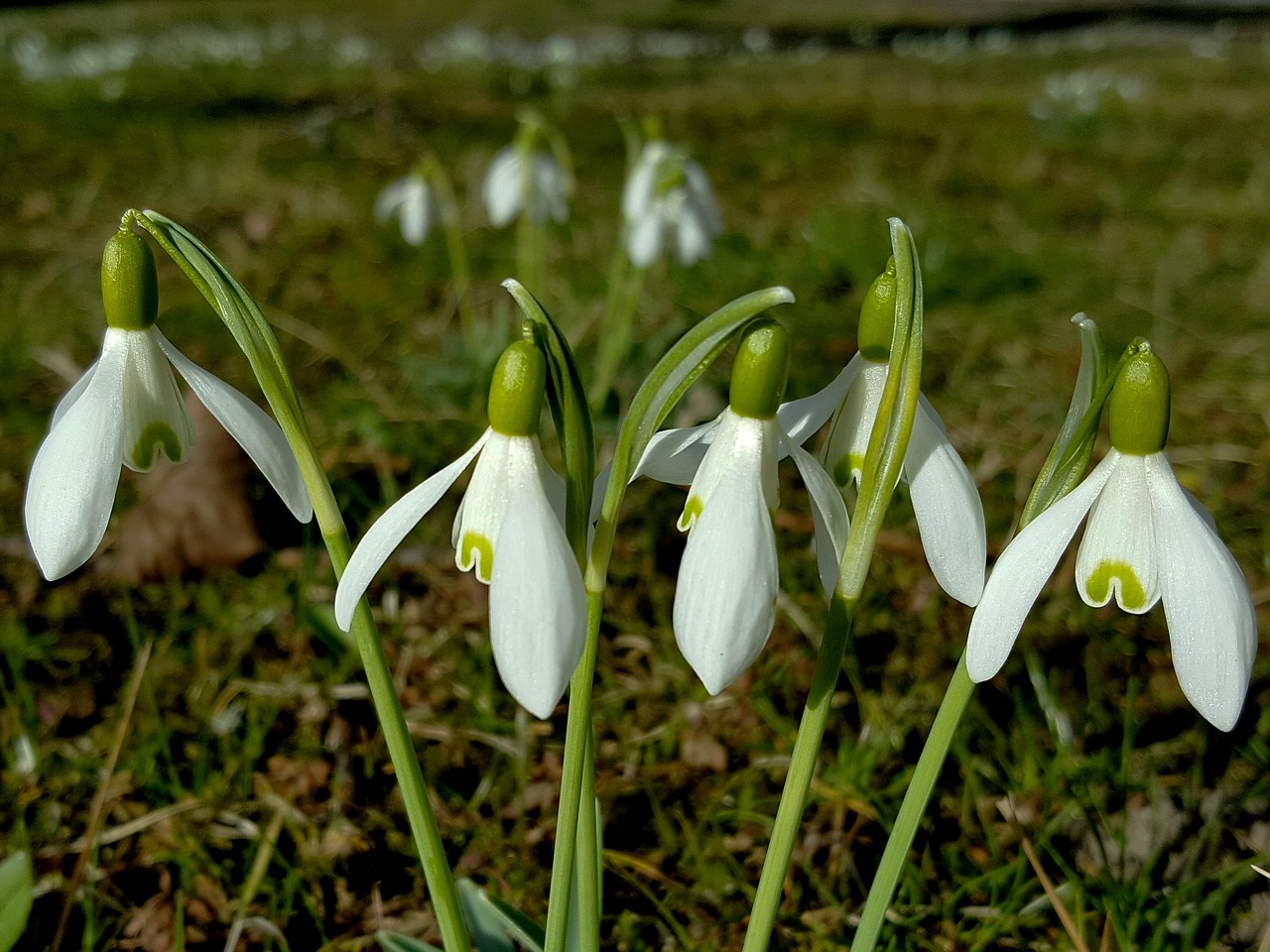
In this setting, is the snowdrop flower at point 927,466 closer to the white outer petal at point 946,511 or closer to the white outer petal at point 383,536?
the white outer petal at point 946,511

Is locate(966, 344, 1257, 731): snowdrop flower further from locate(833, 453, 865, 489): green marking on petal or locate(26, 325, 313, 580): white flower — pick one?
locate(26, 325, 313, 580): white flower

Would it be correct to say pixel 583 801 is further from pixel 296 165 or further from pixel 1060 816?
pixel 296 165

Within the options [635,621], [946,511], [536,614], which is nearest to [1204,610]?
[946,511]

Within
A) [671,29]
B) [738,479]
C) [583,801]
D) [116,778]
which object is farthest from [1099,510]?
[671,29]

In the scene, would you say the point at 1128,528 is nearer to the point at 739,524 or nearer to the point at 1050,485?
the point at 1050,485

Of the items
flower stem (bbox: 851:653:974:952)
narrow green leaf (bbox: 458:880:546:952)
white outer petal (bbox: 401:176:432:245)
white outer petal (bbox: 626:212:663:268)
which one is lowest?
narrow green leaf (bbox: 458:880:546:952)

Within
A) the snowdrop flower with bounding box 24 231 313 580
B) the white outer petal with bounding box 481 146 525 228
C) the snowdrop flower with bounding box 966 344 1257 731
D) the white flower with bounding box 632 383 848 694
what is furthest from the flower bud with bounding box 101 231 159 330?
the white outer petal with bounding box 481 146 525 228
